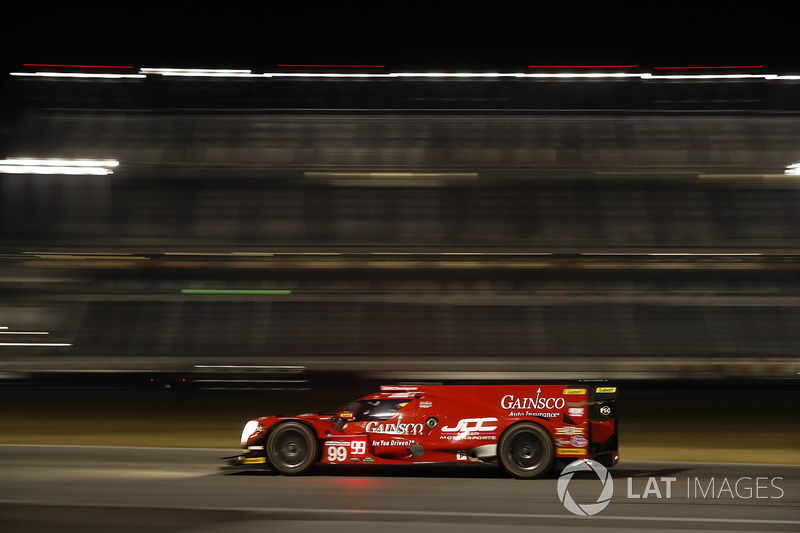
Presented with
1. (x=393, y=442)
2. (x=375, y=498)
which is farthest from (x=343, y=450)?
(x=375, y=498)

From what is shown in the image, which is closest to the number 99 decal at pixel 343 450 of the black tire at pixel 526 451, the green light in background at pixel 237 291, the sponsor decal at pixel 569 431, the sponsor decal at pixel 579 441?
the black tire at pixel 526 451

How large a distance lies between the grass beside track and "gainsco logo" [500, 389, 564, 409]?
3005 mm

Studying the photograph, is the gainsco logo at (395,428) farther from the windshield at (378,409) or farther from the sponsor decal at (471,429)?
the sponsor decal at (471,429)

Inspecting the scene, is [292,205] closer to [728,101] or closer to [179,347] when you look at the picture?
[179,347]

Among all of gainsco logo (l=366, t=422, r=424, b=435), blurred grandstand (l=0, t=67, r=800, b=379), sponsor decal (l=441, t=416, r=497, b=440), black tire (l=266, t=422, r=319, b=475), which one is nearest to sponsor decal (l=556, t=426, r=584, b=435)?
sponsor decal (l=441, t=416, r=497, b=440)

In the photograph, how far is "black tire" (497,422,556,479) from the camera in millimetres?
9336

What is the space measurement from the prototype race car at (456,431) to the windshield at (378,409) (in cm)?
1

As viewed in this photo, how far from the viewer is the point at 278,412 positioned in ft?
52.1

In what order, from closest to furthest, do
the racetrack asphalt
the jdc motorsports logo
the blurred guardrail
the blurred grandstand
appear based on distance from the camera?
the racetrack asphalt
the jdc motorsports logo
the blurred guardrail
the blurred grandstand

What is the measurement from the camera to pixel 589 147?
955 inches

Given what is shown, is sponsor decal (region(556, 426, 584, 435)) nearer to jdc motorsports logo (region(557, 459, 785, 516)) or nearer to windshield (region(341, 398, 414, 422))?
jdc motorsports logo (region(557, 459, 785, 516))

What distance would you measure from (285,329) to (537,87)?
1026 centimetres

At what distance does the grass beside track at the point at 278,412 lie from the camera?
13250mm

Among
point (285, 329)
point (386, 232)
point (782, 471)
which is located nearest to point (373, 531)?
point (782, 471)
